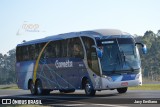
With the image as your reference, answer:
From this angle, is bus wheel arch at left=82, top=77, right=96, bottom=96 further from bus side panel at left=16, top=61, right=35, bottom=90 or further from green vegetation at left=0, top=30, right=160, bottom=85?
green vegetation at left=0, top=30, right=160, bottom=85

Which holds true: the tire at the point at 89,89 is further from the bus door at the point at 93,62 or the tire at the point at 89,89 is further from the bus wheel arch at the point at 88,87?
the bus door at the point at 93,62

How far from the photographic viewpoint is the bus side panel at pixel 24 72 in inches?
1283

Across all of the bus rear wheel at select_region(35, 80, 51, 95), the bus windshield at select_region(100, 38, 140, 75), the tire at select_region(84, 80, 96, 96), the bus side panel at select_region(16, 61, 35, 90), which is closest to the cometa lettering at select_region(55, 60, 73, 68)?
the tire at select_region(84, 80, 96, 96)

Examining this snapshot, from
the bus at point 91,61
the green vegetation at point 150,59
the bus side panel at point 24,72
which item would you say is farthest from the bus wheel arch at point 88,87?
the green vegetation at point 150,59

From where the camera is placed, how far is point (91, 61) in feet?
82.5

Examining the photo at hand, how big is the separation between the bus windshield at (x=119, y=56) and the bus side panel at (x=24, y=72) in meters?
8.63

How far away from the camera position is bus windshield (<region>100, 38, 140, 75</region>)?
80.6ft

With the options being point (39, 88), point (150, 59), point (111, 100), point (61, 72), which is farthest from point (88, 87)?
point (150, 59)

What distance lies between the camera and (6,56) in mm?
182500

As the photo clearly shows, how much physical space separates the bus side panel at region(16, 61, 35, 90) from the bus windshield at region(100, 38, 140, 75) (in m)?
8.63

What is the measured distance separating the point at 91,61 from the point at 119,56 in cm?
156

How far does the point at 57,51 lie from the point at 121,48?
17.4 ft

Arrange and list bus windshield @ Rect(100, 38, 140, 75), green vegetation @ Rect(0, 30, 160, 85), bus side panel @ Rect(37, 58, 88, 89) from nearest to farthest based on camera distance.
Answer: bus windshield @ Rect(100, 38, 140, 75), bus side panel @ Rect(37, 58, 88, 89), green vegetation @ Rect(0, 30, 160, 85)

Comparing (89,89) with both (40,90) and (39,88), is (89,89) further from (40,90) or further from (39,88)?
(39,88)
